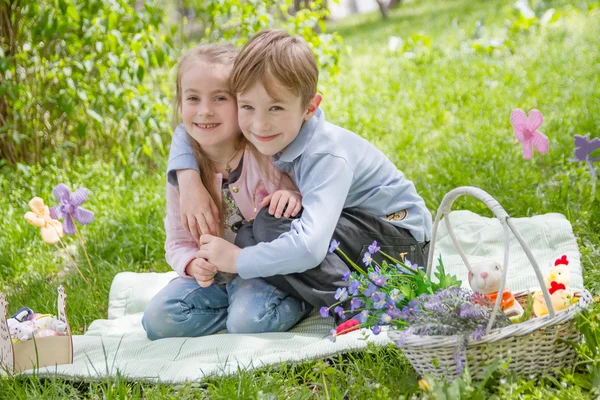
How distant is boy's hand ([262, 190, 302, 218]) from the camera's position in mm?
2512

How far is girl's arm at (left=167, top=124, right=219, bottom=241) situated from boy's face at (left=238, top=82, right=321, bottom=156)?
1.00 ft

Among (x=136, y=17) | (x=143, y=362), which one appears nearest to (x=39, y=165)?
(x=136, y=17)

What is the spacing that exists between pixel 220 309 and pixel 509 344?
1.25 meters

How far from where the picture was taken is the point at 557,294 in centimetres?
207

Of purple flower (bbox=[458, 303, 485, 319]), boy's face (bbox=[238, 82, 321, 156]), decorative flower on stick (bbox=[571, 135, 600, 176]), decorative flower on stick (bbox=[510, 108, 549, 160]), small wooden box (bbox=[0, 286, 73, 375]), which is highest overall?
boy's face (bbox=[238, 82, 321, 156])

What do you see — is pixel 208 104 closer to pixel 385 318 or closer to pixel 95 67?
pixel 385 318

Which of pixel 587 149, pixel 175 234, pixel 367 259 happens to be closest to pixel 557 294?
pixel 367 259

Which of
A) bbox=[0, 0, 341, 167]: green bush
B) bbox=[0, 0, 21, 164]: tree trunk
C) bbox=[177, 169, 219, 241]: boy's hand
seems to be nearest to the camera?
bbox=[177, 169, 219, 241]: boy's hand

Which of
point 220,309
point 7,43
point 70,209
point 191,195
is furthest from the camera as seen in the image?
point 7,43

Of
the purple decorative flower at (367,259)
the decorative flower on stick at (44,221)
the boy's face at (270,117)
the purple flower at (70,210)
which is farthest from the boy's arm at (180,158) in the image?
the purple decorative flower at (367,259)

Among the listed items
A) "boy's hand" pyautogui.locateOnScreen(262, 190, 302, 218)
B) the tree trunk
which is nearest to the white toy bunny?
"boy's hand" pyautogui.locateOnScreen(262, 190, 302, 218)

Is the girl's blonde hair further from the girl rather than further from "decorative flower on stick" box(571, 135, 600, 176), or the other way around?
"decorative flower on stick" box(571, 135, 600, 176)

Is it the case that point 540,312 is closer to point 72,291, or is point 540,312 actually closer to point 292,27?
point 72,291

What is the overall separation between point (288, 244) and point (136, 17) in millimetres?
2337
